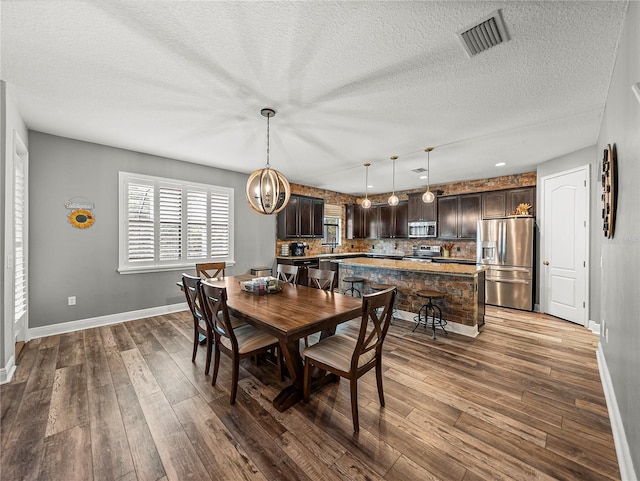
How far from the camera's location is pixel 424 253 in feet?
23.0

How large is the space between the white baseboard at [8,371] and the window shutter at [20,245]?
0.53m

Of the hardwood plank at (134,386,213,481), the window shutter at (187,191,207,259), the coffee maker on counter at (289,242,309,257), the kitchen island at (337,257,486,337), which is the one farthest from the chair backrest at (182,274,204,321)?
the coffee maker on counter at (289,242,309,257)

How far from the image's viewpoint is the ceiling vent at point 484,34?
1.69 meters

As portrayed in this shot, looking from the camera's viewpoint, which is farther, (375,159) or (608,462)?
(375,159)

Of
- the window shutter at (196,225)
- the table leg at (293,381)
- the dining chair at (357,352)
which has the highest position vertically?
the window shutter at (196,225)

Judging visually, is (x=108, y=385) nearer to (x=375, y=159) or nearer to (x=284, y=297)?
(x=284, y=297)

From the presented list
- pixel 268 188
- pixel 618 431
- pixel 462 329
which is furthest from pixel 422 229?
pixel 618 431

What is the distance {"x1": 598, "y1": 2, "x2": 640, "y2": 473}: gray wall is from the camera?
138 centimetres

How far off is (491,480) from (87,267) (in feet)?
16.6

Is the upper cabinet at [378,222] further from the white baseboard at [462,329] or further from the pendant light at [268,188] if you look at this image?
the pendant light at [268,188]

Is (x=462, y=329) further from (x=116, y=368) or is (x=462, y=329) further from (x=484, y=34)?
(x=116, y=368)

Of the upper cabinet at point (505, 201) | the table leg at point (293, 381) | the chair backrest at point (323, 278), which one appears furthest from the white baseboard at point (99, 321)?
the upper cabinet at point (505, 201)

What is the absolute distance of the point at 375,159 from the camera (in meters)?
4.70

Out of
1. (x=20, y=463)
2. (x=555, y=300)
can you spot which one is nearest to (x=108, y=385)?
(x=20, y=463)
